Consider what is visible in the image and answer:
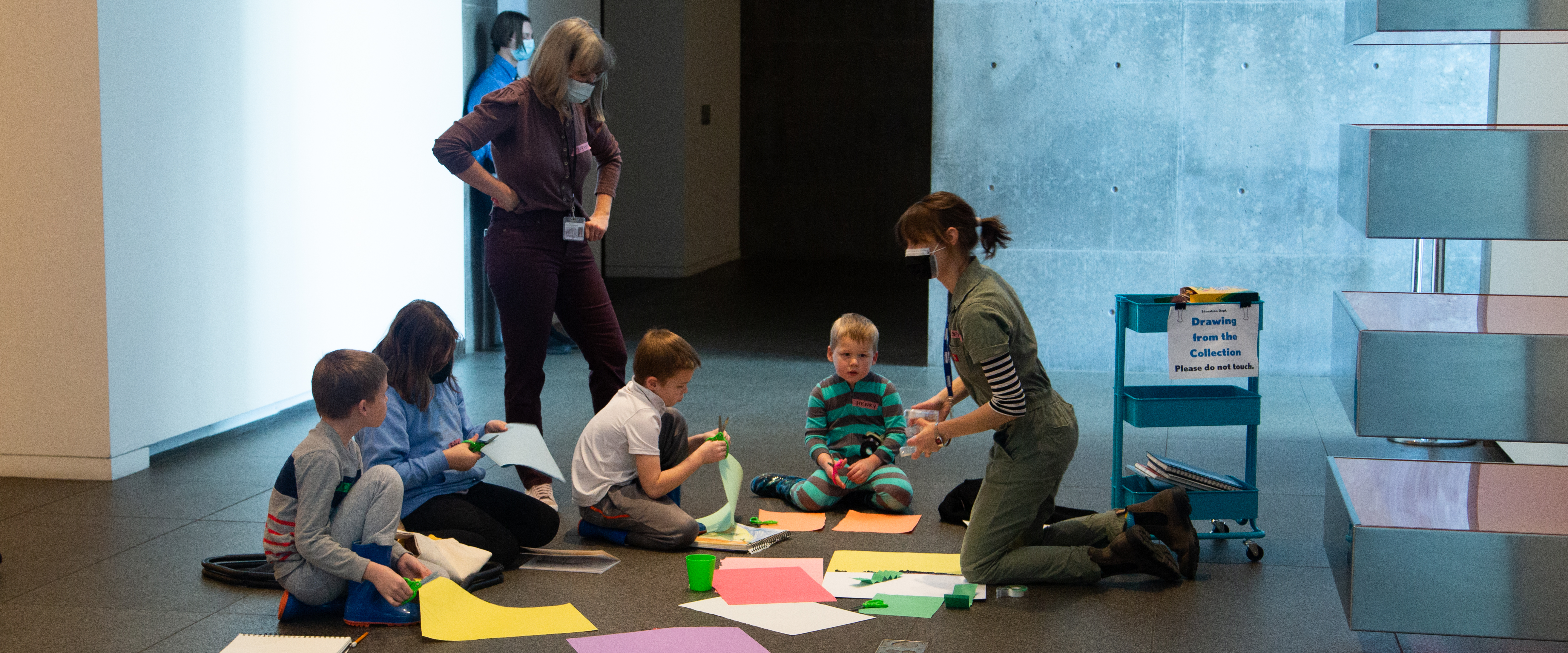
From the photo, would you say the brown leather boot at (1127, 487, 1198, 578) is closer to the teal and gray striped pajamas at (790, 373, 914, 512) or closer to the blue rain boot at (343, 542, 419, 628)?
the teal and gray striped pajamas at (790, 373, 914, 512)

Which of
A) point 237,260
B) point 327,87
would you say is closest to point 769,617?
point 237,260

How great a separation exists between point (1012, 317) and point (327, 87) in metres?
4.07

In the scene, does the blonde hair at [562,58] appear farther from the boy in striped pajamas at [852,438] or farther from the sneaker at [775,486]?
the sneaker at [775,486]

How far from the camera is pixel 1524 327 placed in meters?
2.39

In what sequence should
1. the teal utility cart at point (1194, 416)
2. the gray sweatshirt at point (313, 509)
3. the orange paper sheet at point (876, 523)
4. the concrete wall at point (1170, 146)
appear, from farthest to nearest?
the concrete wall at point (1170, 146) < the orange paper sheet at point (876, 523) < the teal utility cart at point (1194, 416) < the gray sweatshirt at point (313, 509)

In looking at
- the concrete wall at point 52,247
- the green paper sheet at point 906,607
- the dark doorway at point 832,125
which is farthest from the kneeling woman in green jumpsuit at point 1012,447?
the dark doorway at point 832,125

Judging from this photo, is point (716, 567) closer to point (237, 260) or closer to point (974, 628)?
point (974, 628)

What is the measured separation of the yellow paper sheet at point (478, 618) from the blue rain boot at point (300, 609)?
0.72 feet

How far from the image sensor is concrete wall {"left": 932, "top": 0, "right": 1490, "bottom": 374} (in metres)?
6.97

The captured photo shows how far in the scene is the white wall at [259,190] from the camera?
4.83 meters

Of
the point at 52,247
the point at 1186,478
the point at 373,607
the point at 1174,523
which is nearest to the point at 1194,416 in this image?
the point at 1186,478

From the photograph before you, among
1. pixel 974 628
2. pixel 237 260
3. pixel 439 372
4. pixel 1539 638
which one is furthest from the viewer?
pixel 237 260

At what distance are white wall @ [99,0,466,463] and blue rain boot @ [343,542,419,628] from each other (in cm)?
200

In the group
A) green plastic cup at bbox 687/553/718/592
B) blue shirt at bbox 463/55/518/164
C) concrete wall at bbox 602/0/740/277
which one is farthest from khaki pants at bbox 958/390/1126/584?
concrete wall at bbox 602/0/740/277
